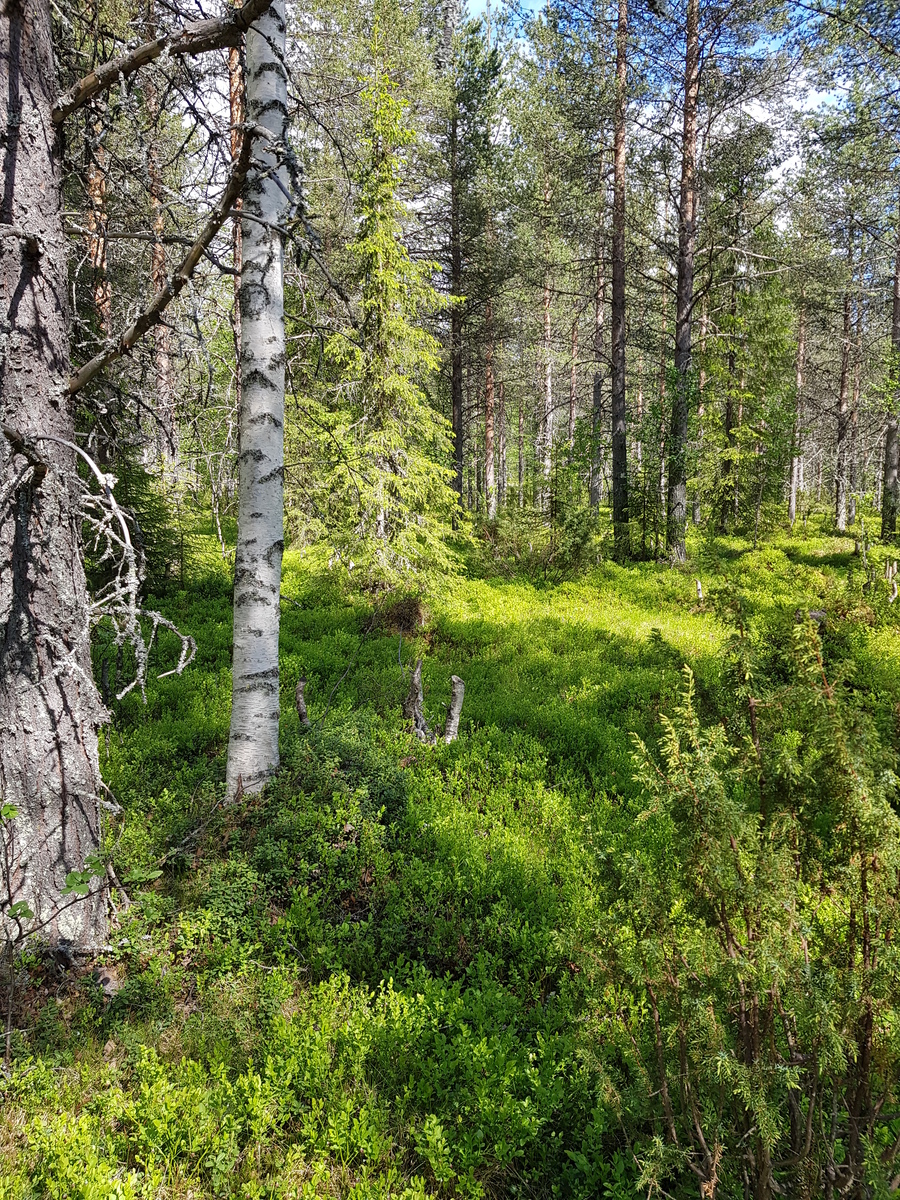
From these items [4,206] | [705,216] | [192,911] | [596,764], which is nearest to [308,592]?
[596,764]

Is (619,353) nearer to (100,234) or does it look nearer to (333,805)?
(333,805)

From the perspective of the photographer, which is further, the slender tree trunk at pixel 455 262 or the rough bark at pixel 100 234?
the slender tree trunk at pixel 455 262

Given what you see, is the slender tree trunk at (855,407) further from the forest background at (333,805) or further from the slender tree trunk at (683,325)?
the forest background at (333,805)

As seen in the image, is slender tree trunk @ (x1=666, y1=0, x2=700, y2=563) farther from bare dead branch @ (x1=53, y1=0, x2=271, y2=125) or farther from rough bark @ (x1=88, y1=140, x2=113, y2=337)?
bare dead branch @ (x1=53, y1=0, x2=271, y2=125)

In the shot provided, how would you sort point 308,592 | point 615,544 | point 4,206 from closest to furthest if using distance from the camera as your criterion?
point 4,206 → point 308,592 → point 615,544

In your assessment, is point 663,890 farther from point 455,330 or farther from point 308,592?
point 455,330

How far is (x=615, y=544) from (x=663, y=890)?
1395cm

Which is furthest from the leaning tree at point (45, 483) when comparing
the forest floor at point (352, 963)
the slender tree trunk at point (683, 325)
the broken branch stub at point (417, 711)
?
the slender tree trunk at point (683, 325)

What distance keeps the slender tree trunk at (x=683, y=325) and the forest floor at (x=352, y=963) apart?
23.8 feet

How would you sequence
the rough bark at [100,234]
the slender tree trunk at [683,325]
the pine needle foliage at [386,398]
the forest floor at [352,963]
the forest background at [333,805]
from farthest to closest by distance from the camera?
the slender tree trunk at [683,325] < the pine needle foliage at [386,398] < the rough bark at [100,234] < the forest floor at [352,963] < the forest background at [333,805]

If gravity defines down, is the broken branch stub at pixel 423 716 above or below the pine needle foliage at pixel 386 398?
below

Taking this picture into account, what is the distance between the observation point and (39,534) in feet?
10.4

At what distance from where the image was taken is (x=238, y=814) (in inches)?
181

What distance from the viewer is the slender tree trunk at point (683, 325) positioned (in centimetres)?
1285
